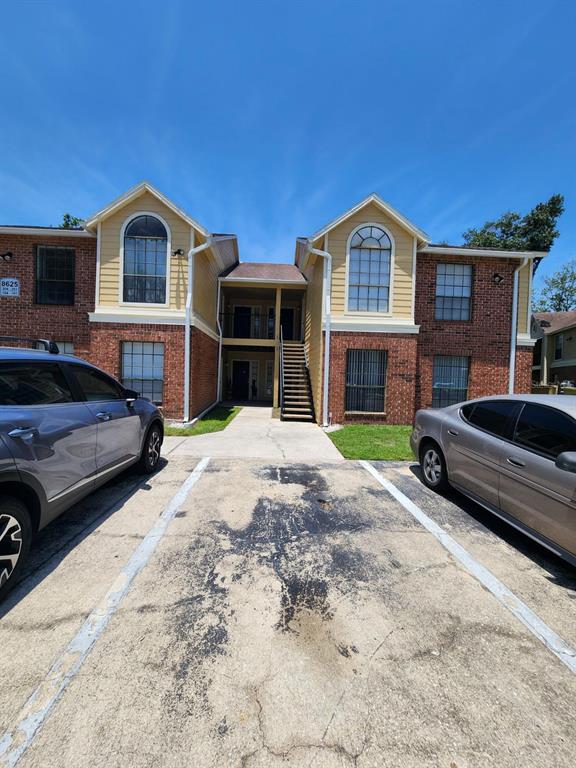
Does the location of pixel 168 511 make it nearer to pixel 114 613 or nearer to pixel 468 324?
pixel 114 613

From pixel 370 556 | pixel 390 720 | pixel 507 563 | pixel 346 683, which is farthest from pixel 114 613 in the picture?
pixel 507 563

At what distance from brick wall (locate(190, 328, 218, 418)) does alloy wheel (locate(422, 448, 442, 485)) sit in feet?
23.5

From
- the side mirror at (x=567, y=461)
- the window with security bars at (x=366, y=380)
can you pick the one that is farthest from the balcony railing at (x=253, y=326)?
the side mirror at (x=567, y=461)

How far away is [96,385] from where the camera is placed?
13.9ft

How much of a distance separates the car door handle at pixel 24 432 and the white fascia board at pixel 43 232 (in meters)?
10.1

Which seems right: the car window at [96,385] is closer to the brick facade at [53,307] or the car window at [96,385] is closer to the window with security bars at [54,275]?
the brick facade at [53,307]

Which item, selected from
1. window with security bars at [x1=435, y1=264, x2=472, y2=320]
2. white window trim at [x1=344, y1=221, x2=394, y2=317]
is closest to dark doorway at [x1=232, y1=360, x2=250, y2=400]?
white window trim at [x1=344, y1=221, x2=394, y2=317]

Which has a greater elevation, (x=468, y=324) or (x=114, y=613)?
(x=468, y=324)

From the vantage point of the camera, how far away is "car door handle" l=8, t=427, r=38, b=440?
267 centimetres

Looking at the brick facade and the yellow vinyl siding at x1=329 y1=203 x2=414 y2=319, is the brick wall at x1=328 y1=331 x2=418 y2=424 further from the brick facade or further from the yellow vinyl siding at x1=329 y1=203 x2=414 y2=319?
the brick facade

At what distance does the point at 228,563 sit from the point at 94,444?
193 cm

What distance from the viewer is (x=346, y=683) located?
196cm

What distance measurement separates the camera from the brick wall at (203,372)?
1063cm

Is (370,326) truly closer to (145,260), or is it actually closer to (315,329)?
(315,329)
